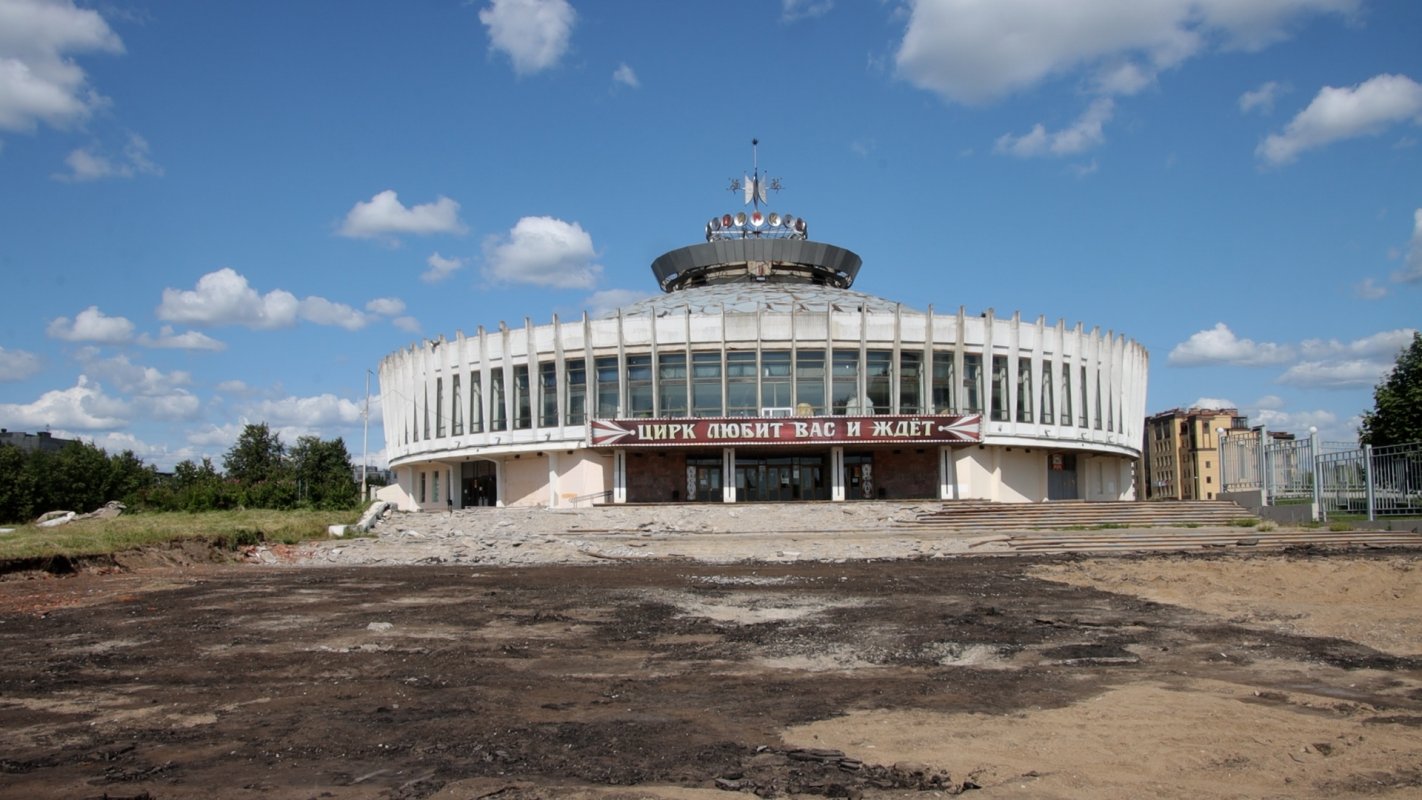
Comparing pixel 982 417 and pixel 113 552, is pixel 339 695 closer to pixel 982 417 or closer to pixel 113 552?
pixel 113 552

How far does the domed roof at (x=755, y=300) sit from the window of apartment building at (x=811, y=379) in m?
2.40

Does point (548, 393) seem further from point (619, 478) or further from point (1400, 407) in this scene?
point (1400, 407)

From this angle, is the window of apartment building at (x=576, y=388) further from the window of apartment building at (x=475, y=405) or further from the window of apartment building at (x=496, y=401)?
the window of apartment building at (x=475, y=405)

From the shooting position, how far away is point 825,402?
147 feet

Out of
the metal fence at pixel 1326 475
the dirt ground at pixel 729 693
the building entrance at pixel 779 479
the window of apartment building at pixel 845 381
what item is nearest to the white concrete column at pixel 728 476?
the building entrance at pixel 779 479

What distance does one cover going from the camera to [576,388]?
46.2 m

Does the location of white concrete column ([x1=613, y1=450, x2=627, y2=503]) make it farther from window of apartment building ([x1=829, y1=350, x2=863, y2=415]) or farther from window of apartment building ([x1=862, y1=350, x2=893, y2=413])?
window of apartment building ([x1=862, y1=350, x2=893, y2=413])

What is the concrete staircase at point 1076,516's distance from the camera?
33781 millimetres

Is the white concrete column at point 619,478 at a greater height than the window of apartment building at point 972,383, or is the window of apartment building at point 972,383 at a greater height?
the window of apartment building at point 972,383

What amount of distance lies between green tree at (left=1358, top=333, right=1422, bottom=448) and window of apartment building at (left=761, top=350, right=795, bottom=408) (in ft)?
75.1

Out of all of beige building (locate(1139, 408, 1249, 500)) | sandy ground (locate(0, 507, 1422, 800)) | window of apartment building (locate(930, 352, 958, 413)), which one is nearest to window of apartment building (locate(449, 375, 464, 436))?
window of apartment building (locate(930, 352, 958, 413))

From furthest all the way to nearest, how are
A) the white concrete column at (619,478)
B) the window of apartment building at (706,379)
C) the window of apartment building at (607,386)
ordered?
the window of apartment building at (607,386) < the window of apartment building at (706,379) < the white concrete column at (619,478)

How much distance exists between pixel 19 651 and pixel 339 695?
18.8ft

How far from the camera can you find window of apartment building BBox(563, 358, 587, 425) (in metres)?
45.8
